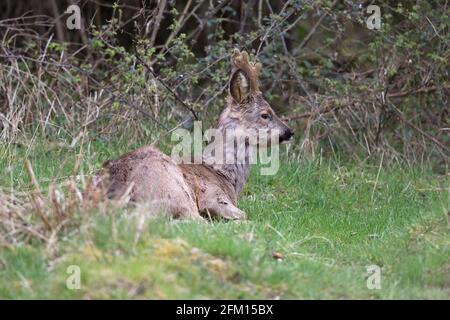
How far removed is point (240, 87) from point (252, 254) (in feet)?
10.5

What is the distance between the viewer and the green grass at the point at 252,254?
5.64 meters

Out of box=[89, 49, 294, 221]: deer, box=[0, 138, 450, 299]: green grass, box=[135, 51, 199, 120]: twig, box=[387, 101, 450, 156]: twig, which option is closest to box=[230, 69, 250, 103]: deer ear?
box=[89, 49, 294, 221]: deer

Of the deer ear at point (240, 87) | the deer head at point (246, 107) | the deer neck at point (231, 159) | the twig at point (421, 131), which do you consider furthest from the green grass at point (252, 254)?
the twig at point (421, 131)

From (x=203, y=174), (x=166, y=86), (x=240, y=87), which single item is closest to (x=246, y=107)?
(x=240, y=87)

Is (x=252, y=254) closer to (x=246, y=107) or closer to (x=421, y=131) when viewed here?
(x=246, y=107)

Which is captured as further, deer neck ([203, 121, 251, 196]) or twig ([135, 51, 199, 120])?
twig ([135, 51, 199, 120])

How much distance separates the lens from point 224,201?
27.8 feet

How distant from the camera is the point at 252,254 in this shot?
6211 mm

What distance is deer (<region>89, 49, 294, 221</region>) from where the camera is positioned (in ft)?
24.6

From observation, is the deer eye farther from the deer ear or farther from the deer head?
the deer ear

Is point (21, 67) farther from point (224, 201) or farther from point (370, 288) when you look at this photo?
point (370, 288)

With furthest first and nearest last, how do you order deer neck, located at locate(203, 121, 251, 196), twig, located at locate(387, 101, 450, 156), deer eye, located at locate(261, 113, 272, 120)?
twig, located at locate(387, 101, 450, 156)
deer eye, located at locate(261, 113, 272, 120)
deer neck, located at locate(203, 121, 251, 196)

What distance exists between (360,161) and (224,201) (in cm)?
290

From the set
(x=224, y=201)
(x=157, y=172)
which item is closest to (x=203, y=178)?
(x=224, y=201)
